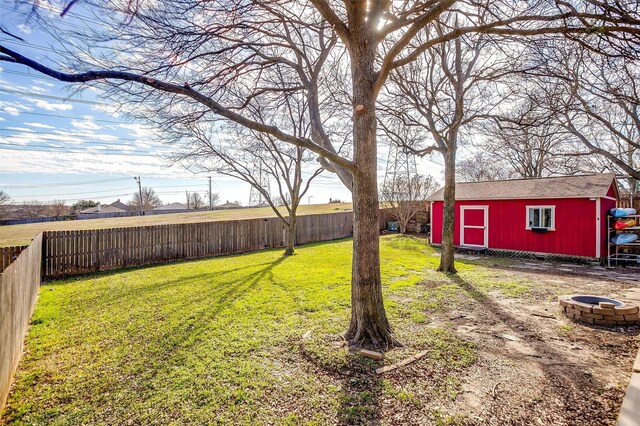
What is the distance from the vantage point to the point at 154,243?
10.4 metres

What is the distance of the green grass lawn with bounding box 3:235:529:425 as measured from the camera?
8.26ft

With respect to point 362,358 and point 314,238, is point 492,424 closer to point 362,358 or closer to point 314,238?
point 362,358

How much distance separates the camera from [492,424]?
7.48 ft

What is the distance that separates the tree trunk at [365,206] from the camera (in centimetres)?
366

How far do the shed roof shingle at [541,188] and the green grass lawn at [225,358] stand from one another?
22.0ft

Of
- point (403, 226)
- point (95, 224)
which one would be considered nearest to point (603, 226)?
point (403, 226)

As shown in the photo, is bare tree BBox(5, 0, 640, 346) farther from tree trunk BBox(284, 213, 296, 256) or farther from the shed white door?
the shed white door

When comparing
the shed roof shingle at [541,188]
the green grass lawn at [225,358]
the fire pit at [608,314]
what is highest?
the shed roof shingle at [541,188]

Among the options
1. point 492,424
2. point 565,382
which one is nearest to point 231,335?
point 492,424

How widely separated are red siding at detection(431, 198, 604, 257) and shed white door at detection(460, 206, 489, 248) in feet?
0.56

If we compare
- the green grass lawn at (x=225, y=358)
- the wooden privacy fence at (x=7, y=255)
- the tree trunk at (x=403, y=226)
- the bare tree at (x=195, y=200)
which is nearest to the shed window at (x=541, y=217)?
the green grass lawn at (x=225, y=358)

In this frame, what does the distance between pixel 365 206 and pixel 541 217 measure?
1128 cm

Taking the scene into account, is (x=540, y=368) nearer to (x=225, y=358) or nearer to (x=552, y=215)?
(x=225, y=358)

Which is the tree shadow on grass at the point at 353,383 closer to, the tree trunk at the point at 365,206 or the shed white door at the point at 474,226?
the tree trunk at the point at 365,206
